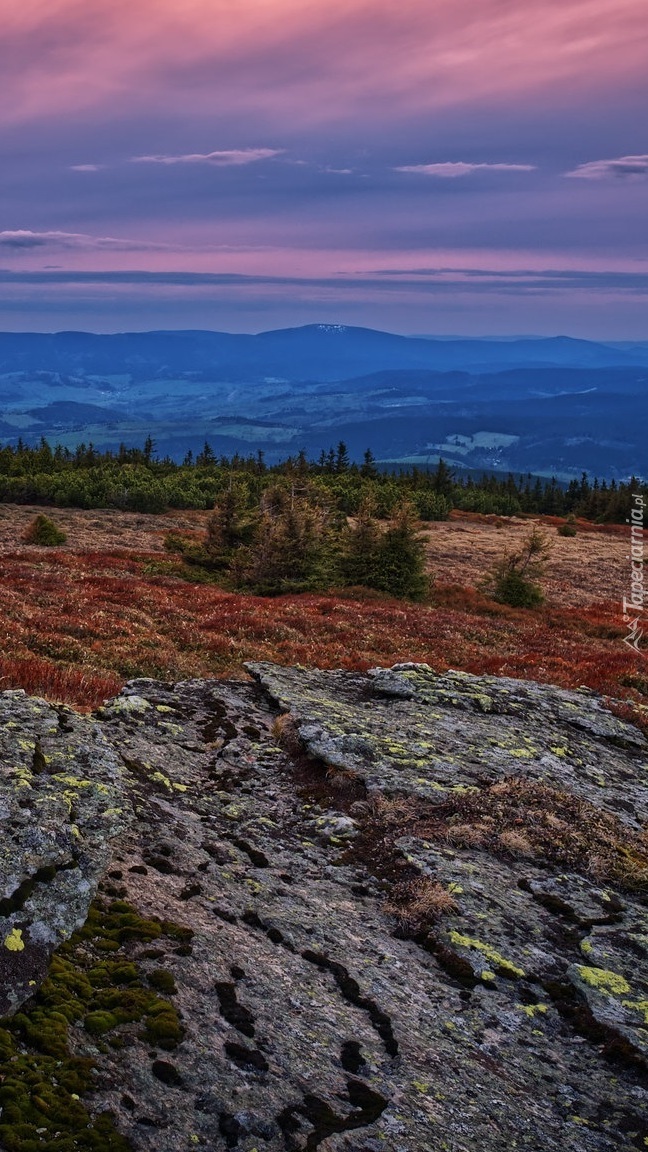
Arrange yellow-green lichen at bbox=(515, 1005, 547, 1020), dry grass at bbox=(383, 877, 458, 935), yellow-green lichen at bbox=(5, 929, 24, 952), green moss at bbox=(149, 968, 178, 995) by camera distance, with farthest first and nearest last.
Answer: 1. dry grass at bbox=(383, 877, 458, 935)
2. yellow-green lichen at bbox=(515, 1005, 547, 1020)
3. green moss at bbox=(149, 968, 178, 995)
4. yellow-green lichen at bbox=(5, 929, 24, 952)

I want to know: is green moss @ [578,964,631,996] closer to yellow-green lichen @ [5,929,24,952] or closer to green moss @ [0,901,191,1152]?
green moss @ [0,901,191,1152]

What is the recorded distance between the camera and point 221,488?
83250 mm

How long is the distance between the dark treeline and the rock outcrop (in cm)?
3204

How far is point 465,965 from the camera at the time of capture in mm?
6730

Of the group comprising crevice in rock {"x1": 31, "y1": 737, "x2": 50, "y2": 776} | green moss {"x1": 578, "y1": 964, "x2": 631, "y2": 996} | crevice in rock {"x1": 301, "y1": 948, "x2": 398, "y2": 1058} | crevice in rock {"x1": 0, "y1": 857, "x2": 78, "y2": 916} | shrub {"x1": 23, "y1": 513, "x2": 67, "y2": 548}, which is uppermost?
shrub {"x1": 23, "y1": 513, "x2": 67, "y2": 548}

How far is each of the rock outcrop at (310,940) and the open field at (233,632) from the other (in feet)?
11.8

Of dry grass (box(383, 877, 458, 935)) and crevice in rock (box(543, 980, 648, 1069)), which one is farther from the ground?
dry grass (box(383, 877, 458, 935))

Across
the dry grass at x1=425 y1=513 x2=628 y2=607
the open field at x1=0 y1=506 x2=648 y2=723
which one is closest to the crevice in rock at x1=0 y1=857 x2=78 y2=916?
the open field at x1=0 y1=506 x2=648 y2=723

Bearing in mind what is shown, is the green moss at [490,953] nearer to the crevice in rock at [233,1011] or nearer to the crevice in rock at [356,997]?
the crevice in rock at [356,997]

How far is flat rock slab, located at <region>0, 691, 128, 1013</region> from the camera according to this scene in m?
5.25

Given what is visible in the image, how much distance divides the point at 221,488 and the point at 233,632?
6313cm

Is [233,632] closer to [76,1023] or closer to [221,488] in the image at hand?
[76,1023]

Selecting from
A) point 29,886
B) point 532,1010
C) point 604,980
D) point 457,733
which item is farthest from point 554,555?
point 29,886

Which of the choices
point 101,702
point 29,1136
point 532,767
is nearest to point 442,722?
point 532,767
